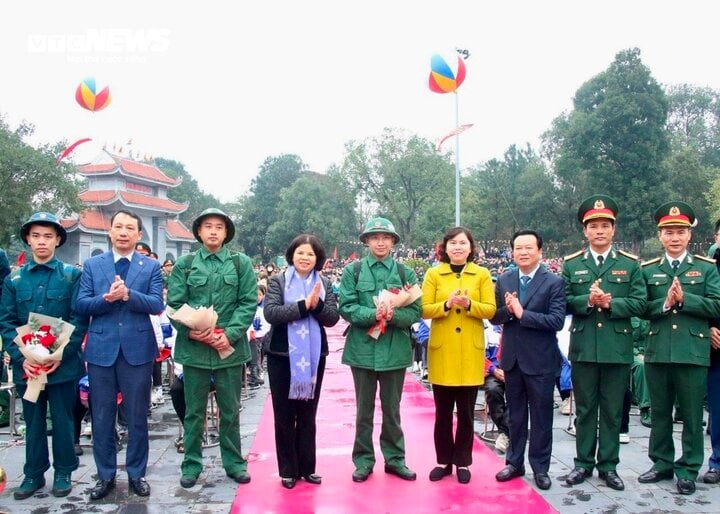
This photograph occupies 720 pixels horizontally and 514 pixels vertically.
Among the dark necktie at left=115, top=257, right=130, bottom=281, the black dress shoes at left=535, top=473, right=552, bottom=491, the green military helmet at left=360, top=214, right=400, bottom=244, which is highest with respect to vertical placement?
the green military helmet at left=360, top=214, right=400, bottom=244

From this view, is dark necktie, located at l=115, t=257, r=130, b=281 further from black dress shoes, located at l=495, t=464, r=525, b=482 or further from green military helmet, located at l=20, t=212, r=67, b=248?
black dress shoes, located at l=495, t=464, r=525, b=482

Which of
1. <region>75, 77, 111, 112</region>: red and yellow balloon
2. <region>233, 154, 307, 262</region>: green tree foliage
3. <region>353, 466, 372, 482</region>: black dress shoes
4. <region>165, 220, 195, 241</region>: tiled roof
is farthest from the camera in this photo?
<region>233, 154, 307, 262</region>: green tree foliage

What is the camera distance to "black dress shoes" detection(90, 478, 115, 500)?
3.61m

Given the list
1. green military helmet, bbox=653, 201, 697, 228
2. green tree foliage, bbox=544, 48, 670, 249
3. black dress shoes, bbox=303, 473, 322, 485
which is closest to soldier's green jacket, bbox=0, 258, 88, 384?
black dress shoes, bbox=303, 473, 322, 485

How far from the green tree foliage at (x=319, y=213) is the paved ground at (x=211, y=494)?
3264 cm

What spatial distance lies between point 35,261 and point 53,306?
305 mm

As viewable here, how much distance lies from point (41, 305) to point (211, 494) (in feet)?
5.21

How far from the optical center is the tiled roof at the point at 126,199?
29.5 metres

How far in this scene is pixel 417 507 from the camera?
3.50 meters

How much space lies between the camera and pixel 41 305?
375cm

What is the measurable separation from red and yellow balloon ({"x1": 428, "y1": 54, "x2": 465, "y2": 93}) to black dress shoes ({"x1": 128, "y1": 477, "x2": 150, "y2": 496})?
13.7m

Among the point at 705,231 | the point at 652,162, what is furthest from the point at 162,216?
the point at 705,231

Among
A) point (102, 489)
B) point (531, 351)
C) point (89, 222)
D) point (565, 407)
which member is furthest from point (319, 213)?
point (102, 489)

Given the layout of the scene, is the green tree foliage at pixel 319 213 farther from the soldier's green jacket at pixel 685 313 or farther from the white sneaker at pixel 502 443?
the soldier's green jacket at pixel 685 313
